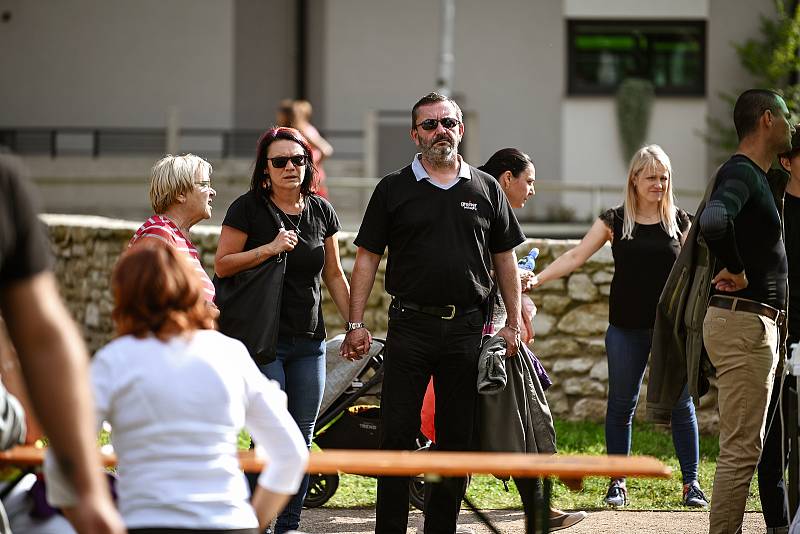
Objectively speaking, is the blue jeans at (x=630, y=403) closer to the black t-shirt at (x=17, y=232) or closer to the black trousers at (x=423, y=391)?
the black trousers at (x=423, y=391)

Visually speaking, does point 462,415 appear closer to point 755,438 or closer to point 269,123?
point 755,438

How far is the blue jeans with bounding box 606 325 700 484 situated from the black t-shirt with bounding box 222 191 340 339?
1.87 meters

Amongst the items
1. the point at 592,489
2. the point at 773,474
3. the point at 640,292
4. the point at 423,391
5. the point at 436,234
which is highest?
the point at 436,234

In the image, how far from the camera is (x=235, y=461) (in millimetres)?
3266

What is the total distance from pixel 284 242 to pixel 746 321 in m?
1.99

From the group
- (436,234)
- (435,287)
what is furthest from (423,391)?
(436,234)

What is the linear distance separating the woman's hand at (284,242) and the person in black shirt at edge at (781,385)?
7.10 feet

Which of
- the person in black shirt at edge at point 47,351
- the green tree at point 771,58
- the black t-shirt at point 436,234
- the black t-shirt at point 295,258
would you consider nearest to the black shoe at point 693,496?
the black t-shirt at point 436,234

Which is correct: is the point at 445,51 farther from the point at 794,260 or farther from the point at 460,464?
the point at 460,464

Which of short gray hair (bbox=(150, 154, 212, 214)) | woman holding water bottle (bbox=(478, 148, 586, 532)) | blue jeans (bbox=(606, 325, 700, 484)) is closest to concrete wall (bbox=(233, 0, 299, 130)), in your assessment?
Result: blue jeans (bbox=(606, 325, 700, 484))

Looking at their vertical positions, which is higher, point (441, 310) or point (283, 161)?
point (283, 161)

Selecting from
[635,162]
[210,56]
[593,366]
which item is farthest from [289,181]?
[210,56]

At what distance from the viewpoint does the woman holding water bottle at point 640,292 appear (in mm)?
6723

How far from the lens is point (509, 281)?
5.64 m
